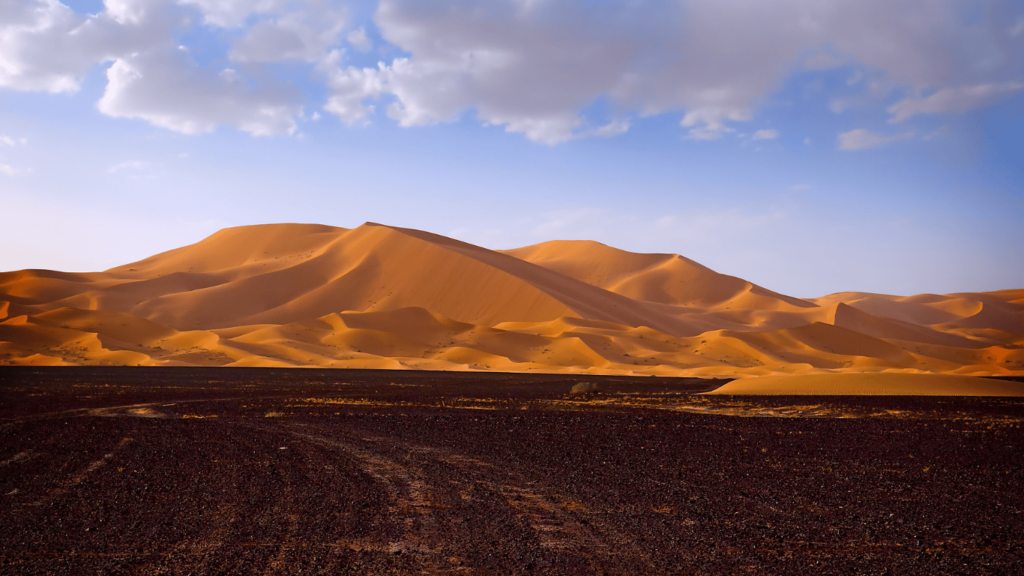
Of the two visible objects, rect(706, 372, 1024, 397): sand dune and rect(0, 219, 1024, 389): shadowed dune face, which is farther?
rect(0, 219, 1024, 389): shadowed dune face

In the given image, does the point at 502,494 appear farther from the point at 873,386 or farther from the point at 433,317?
the point at 433,317

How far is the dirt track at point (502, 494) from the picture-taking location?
6.52 m

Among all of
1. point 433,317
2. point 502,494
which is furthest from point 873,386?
point 433,317

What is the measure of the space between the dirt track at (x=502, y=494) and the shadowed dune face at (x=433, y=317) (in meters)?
40.1

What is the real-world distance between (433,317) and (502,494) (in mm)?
70785

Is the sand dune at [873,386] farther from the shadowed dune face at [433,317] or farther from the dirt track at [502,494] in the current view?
the shadowed dune face at [433,317]

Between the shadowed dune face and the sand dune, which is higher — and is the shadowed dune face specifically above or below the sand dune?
above

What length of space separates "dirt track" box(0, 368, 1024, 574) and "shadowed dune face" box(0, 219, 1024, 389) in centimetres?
4013

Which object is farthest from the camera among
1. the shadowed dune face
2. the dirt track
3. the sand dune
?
the shadowed dune face

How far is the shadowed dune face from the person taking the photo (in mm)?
63219

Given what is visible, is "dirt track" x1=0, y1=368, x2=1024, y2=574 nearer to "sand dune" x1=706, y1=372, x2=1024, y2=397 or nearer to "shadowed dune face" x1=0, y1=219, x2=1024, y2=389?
"sand dune" x1=706, y1=372, x2=1024, y2=397

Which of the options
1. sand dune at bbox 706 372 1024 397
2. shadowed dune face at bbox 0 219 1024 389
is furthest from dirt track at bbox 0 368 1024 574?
shadowed dune face at bbox 0 219 1024 389

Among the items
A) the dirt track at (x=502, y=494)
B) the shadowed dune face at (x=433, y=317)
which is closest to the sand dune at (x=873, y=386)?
the dirt track at (x=502, y=494)

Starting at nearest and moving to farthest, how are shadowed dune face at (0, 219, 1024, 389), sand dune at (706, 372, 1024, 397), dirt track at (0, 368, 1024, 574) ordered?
dirt track at (0, 368, 1024, 574), sand dune at (706, 372, 1024, 397), shadowed dune face at (0, 219, 1024, 389)
